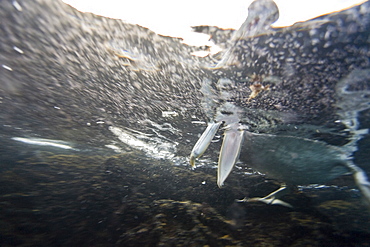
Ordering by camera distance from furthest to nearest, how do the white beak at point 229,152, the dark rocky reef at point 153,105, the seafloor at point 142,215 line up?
the white beak at point 229,152, the seafloor at point 142,215, the dark rocky reef at point 153,105

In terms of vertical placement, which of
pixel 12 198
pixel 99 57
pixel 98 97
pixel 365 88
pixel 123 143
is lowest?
pixel 12 198

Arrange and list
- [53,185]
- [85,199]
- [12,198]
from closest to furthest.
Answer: [12,198]
[85,199]
[53,185]

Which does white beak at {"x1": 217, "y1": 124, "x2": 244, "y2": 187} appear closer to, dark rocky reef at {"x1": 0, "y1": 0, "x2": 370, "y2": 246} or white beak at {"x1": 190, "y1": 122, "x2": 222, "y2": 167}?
white beak at {"x1": 190, "y1": 122, "x2": 222, "y2": 167}

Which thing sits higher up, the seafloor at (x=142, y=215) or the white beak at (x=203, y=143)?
the white beak at (x=203, y=143)

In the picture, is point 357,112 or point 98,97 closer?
point 357,112

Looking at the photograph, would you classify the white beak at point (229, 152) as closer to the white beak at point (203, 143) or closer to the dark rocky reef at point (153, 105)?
the white beak at point (203, 143)

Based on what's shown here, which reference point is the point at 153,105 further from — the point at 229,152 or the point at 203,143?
the point at 229,152

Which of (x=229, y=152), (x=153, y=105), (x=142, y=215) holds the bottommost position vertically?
(x=142, y=215)

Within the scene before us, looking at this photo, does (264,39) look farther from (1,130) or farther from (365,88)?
(1,130)

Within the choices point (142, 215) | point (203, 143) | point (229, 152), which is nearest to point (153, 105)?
point (203, 143)

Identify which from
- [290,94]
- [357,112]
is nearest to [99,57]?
[290,94]

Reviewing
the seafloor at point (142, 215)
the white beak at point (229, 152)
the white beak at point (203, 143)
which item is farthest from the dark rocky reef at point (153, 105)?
the white beak at point (229, 152)

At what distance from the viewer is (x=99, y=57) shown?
9.87 ft

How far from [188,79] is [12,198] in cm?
444
